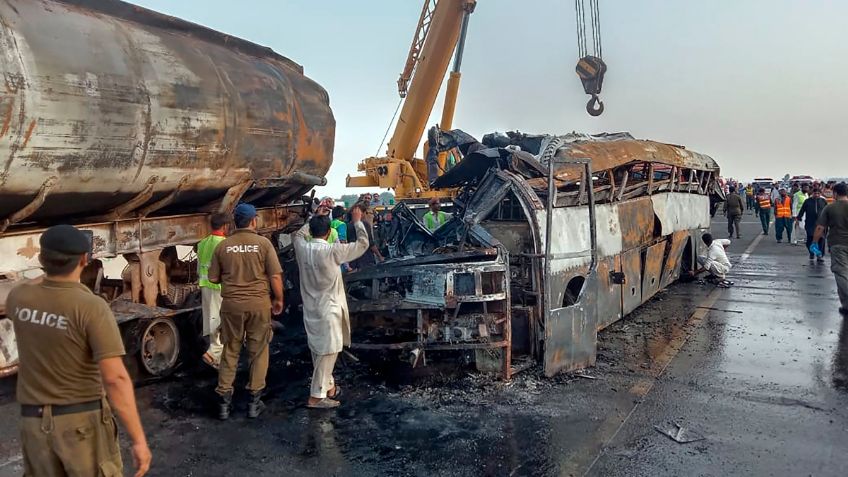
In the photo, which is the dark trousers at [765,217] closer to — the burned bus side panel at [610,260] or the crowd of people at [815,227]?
the crowd of people at [815,227]

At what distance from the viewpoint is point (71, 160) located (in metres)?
4.45

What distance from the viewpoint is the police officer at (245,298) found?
431 cm

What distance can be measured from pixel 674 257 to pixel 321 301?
608 cm

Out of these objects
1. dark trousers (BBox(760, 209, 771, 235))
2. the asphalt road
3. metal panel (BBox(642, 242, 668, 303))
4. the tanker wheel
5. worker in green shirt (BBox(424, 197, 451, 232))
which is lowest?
the asphalt road

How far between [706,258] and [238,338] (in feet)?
26.5

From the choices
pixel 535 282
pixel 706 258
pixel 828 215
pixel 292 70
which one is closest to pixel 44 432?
pixel 535 282

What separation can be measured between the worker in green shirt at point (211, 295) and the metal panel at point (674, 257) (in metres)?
6.16

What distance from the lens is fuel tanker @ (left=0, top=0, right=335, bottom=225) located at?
163 inches

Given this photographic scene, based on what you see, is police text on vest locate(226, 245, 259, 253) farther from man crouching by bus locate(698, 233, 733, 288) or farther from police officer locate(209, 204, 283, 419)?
man crouching by bus locate(698, 233, 733, 288)

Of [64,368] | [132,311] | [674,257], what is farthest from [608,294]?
[64,368]

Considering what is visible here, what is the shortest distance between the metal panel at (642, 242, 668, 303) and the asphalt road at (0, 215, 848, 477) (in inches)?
46.9

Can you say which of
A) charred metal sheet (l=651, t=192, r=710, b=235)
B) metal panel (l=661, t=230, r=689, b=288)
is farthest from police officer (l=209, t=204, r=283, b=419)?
metal panel (l=661, t=230, r=689, b=288)

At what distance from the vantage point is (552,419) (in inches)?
164

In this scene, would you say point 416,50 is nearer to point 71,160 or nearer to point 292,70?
point 292,70
